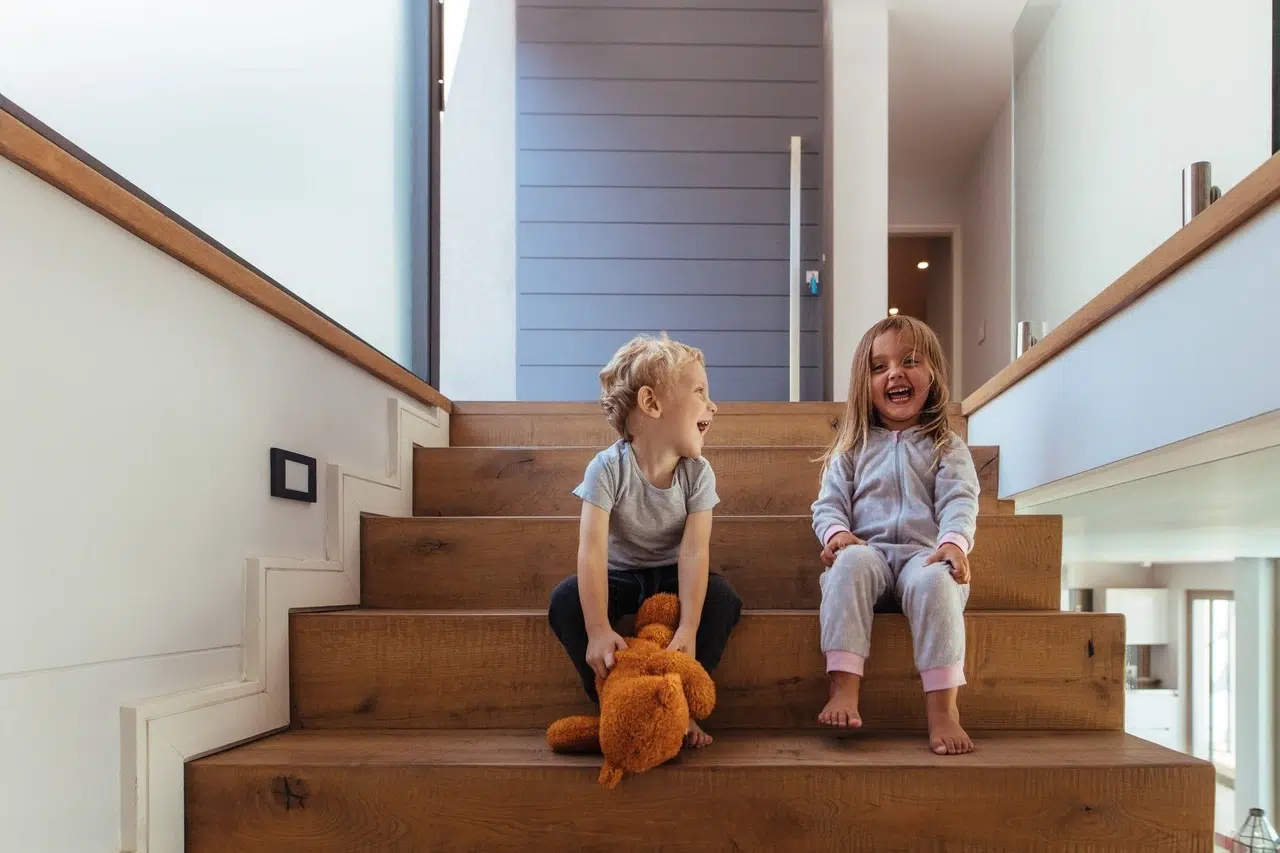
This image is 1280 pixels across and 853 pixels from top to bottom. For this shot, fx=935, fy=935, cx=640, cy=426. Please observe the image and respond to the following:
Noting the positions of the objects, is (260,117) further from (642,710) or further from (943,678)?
(943,678)

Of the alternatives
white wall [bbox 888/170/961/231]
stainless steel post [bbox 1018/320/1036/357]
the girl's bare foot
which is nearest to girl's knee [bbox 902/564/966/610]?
the girl's bare foot

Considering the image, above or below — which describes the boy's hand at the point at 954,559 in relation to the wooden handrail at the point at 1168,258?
below

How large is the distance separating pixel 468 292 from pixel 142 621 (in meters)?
2.87

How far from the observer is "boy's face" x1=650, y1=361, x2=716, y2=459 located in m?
1.51

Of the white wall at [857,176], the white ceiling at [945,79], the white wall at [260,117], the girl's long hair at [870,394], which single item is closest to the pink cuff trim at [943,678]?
the girl's long hair at [870,394]

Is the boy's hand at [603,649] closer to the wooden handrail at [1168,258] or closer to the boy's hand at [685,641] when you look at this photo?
the boy's hand at [685,641]

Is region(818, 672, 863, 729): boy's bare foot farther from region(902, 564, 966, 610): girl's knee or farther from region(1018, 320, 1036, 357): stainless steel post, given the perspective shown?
region(1018, 320, 1036, 357): stainless steel post

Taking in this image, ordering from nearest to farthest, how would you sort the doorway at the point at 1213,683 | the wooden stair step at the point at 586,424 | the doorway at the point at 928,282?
the wooden stair step at the point at 586,424, the doorway at the point at 928,282, the doorway at the point at 1213,683

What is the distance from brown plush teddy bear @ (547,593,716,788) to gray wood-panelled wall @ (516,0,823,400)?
100.0 inches

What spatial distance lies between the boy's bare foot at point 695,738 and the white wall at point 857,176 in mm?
2458

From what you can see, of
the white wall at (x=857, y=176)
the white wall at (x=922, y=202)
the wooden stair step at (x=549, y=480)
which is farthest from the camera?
the white wall at (x=922, y=202)

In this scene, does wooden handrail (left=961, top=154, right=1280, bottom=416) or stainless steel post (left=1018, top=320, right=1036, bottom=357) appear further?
stainless steel post (left=1018, top=320, right=1036, bottom=357)

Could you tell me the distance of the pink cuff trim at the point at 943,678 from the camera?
130 cm

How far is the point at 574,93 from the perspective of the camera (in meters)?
3.84
